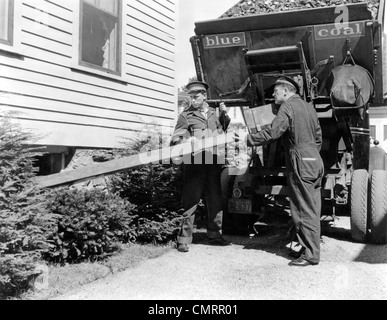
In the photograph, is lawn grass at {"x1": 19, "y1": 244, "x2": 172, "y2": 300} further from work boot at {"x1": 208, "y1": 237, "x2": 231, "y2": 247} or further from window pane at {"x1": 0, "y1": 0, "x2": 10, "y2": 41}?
window pane at {"x1": 0, "y1": 0, "x2": 10, "y2": 41}

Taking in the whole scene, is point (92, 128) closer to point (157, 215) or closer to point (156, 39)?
point (157, 215)

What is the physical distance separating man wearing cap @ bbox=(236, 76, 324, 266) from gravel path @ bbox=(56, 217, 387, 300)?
294mm

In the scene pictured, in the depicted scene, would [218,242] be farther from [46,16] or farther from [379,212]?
[46,16]

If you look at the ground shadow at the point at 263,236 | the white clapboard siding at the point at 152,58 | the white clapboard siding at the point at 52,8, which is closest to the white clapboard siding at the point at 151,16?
the white clapboard siding at the point at 152,58

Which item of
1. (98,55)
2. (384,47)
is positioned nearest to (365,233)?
(384,47)

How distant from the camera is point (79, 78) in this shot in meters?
6.14

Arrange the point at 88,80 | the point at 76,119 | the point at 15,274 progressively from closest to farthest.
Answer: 1. the point at 15,274
2. the point at 76,119
3. the point at 88,80

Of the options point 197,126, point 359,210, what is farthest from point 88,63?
point 359,210

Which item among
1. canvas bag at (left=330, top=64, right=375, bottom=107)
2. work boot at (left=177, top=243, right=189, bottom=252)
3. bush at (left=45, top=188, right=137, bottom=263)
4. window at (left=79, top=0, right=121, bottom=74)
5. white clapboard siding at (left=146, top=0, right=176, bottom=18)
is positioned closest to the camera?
bush at (left=45, top=188, right=137, bottom=263)

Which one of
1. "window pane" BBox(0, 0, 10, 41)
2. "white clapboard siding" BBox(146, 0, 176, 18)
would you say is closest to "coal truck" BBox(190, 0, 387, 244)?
"white clapboard siding" BBox(146, 0, 176, 18)

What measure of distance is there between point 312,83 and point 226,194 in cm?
184

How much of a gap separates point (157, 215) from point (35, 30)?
9.05ft

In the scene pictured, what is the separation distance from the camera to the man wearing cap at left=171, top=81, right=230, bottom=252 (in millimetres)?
5168

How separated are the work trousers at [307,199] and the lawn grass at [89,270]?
157 centimetres
